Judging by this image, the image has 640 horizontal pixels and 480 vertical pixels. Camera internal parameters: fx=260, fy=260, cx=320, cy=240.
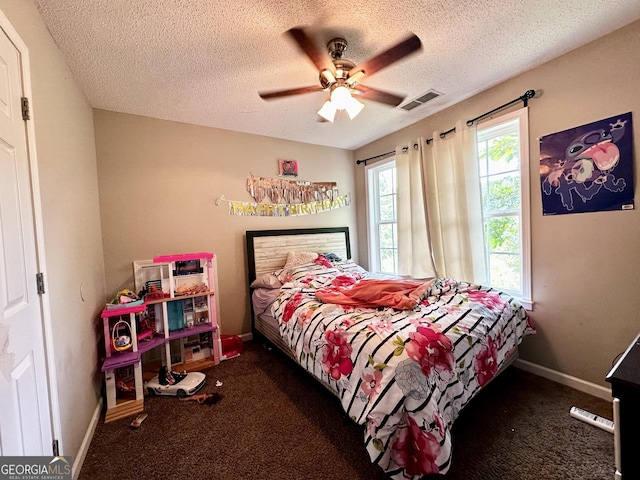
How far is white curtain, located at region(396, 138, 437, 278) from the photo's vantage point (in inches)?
118

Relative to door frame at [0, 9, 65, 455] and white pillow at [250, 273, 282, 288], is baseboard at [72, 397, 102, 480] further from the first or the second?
white pillow at [250, 273, 282, 288]

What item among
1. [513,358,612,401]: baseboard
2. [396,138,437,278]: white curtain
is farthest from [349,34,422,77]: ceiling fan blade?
[513,358,612,401]: baseboard

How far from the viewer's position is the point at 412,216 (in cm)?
311

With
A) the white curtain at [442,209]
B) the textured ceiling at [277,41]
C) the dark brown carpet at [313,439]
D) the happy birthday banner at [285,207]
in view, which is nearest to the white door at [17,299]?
the dark brown carpet at [313,439]

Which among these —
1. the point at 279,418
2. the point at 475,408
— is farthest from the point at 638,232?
the point at 279,418

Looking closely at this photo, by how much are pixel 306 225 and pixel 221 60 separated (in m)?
2.14

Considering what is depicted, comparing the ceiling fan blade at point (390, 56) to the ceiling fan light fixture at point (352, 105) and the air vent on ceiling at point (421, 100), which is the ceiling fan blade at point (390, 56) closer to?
the ceiling fan light fixture at point (352, 105)

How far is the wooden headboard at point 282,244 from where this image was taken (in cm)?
319

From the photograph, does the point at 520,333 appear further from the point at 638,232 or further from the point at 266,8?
the point at 266,8

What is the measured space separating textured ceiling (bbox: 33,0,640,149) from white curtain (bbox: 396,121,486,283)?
21.3 inches

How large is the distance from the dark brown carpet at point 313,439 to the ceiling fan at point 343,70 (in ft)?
7.10

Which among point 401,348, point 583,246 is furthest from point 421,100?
point 401,348

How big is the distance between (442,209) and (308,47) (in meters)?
2.03

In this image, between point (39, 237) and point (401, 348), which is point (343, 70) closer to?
point (401, 348)
